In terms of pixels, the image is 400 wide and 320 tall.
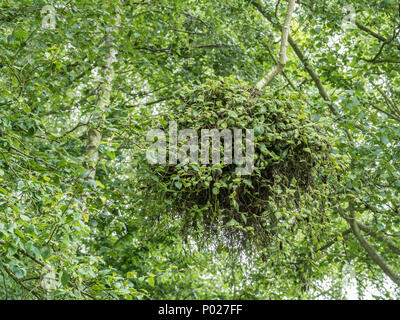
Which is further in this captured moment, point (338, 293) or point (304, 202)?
point (338, 293)

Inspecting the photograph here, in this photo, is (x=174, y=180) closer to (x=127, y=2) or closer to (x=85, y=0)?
(x=85, y=0)

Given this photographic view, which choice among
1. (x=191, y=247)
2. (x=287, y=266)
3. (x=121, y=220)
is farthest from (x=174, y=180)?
(x=287, y=266)

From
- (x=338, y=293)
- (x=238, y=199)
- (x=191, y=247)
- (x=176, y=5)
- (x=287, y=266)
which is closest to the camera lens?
(x=238, y=199)

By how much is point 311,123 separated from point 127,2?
8.66ft

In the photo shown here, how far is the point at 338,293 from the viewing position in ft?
17.6

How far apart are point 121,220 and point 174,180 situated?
121 cm

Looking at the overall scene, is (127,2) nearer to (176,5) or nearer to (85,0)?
(176,5)

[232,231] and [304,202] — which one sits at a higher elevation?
[304,202]

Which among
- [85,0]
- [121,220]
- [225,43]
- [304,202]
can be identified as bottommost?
[304,202]

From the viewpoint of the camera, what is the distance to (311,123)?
7.51ft
